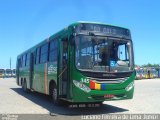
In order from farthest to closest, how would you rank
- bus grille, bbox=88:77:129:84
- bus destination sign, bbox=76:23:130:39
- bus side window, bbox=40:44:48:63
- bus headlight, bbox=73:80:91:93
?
1. bus side window, bbox=40:44:48:63
2. bus destination sign, bbox=76:23:130:39
3. bus grille, bbox=88:77:129:84
4. bus headlight, bbox=73:80:91:93

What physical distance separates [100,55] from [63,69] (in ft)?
5.69

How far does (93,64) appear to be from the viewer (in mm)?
12031

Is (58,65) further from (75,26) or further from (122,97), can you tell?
(122,97)

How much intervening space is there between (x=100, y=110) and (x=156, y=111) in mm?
2150

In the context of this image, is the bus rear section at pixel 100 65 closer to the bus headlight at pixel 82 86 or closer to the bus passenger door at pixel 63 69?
the bus headlight at pixel 82 86

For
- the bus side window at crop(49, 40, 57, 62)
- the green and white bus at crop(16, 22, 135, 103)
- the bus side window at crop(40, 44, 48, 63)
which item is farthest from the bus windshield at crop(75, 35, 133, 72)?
the bus side window at crop(40, 44, 48, 63)

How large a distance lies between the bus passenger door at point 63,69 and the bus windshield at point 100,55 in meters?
1.02

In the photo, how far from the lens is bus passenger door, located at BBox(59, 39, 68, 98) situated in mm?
12914

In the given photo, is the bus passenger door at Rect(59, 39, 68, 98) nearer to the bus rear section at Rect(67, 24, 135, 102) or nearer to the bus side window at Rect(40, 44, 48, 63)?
the bus rear section at Rect(67, 24, 135, 102)

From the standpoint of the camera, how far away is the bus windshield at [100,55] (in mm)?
12016

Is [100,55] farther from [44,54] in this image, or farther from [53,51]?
[44,54]

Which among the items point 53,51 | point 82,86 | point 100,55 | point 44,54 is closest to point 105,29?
point 100,55

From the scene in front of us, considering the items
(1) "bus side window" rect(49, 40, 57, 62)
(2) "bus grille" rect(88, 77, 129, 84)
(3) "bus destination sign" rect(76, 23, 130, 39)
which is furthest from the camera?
(1) "bus side window" rect(49, 40, 57, 62)

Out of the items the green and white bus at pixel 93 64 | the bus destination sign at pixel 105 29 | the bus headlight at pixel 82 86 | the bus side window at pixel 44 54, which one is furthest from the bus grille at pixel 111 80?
the bus side window at pixel 44 54
